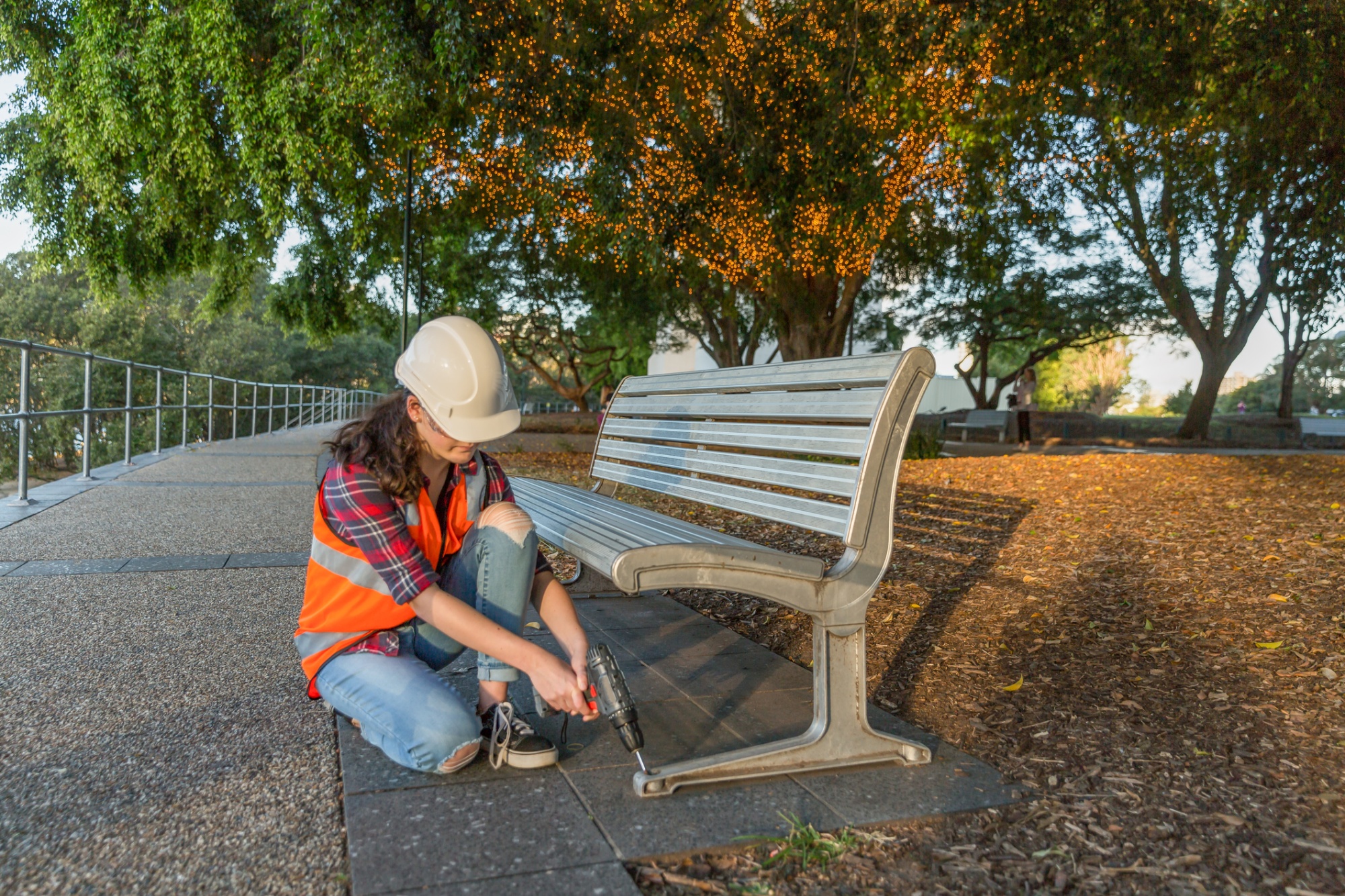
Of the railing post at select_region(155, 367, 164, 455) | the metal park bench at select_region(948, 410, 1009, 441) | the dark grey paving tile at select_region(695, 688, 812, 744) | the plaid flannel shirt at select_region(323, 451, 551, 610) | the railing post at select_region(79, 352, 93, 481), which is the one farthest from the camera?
the metal park bench at select_region(948, 410, 1009, 441)

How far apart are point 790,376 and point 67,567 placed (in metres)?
3.90

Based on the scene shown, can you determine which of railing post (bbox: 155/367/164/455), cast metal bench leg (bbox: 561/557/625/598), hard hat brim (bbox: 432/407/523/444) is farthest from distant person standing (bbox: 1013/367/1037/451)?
hard hat brim (bbox: 432/407/523/444)

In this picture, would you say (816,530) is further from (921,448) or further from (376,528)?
(921,448)

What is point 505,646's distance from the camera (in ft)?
7.48

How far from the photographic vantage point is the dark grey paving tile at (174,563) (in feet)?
16.2

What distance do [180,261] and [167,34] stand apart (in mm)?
5084

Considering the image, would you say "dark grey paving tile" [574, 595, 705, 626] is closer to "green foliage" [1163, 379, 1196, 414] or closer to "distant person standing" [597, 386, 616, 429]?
"distant person standing" [597, 386, 616, 429]

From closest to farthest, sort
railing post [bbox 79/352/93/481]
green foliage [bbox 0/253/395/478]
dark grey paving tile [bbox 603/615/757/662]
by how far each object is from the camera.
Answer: dark grey paving tile [bbox 603/615/757/662]
railing post [bbox 79/352/93/481]
green foliage [bbox 0/253/395/478]

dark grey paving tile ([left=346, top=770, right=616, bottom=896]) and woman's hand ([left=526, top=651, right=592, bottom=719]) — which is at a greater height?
woman's hand ([left=526, top=651, right=592, bottom=719])

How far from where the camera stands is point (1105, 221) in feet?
72.5

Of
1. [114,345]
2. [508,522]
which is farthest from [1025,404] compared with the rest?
[114,345]

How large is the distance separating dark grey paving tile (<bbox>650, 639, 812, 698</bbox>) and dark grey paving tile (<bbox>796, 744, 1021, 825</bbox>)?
2.32ft

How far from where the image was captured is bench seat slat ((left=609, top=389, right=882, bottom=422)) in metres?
2.71

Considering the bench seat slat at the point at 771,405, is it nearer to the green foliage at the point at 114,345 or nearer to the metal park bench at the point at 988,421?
the metal park bench at the point at 988,421
